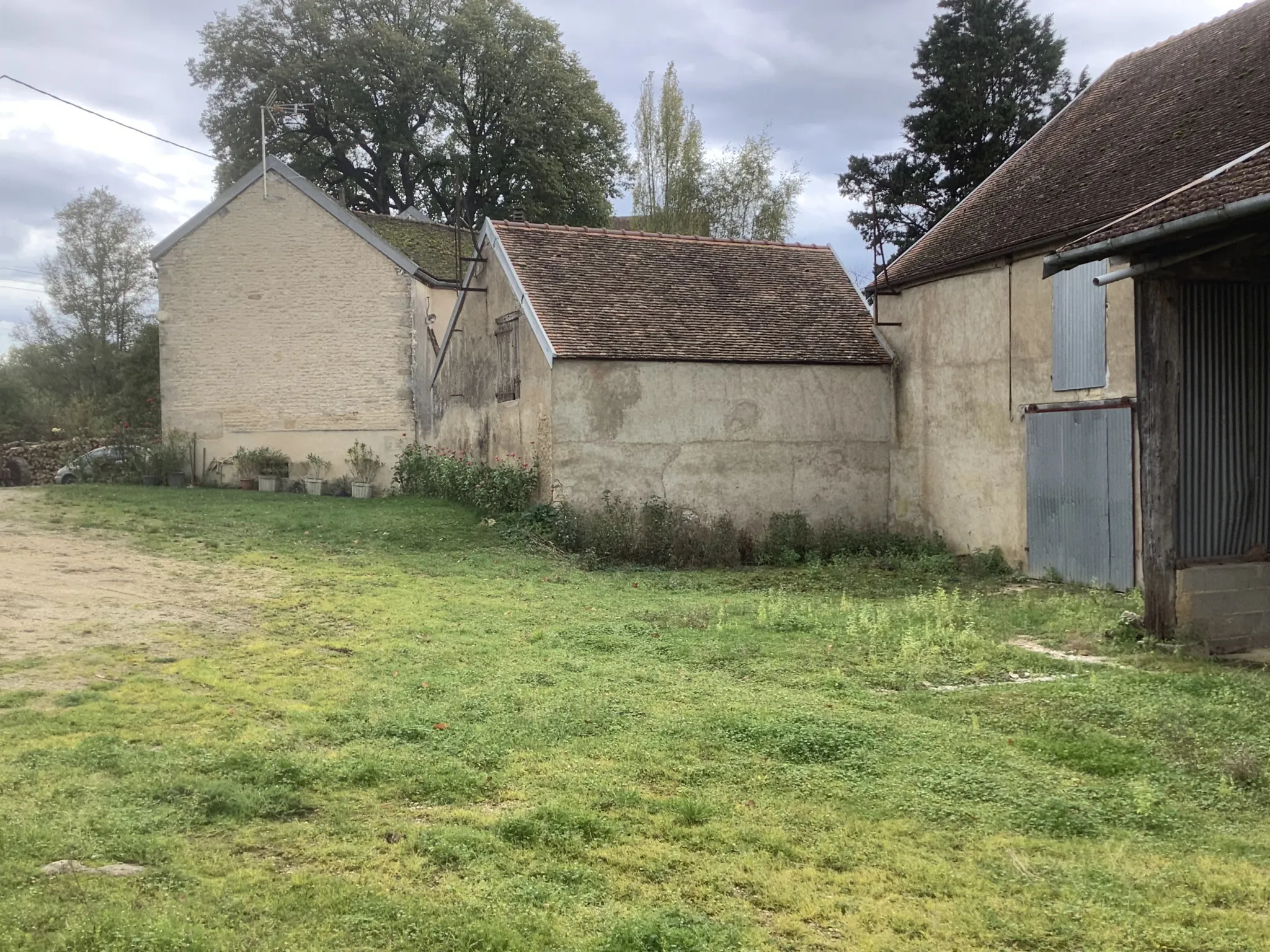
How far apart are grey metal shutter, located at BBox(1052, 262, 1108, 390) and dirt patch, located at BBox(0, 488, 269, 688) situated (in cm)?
1008

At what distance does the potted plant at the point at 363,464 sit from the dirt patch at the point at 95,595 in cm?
1001

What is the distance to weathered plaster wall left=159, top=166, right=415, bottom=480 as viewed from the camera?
2373cm

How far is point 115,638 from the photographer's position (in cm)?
769

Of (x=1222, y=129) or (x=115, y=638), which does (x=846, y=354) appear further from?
(x=115, y=638)

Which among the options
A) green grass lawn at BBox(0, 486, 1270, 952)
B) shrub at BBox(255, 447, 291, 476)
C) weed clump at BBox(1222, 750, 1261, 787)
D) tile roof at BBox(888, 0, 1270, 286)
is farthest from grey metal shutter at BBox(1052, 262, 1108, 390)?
shrub at BBox(255, 447, 291, 476)

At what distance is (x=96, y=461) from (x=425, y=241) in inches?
391

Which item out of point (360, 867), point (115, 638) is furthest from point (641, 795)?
point (115, 638)

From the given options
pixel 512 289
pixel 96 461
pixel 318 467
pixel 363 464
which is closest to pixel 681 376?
pixel 512 289

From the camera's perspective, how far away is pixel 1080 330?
12.1 metres

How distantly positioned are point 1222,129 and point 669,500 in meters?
8.91

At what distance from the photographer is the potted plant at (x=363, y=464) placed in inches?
922

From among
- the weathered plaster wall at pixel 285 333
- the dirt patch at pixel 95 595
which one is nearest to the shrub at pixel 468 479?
the weathered plaster wall at pixel 285 333

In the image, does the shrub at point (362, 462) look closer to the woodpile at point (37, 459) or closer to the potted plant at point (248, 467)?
the potted plant at point (248, 467)

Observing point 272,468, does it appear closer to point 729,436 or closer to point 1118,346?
point 729,436
